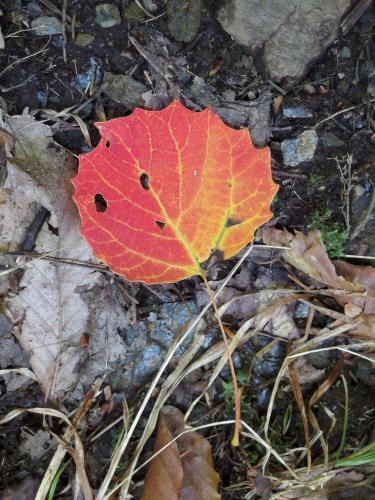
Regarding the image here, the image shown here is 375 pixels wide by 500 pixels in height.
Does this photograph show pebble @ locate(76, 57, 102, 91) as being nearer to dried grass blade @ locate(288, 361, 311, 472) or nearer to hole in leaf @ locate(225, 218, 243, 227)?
hole in leaf @ locate(225, 218, 243, 227)

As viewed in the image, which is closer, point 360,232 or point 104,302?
point 104,302

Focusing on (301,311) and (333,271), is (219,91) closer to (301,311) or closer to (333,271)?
(333,271)

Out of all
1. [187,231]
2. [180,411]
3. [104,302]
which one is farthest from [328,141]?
[180,411]

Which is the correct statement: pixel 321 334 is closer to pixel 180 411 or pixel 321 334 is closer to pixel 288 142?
pixel 180 411

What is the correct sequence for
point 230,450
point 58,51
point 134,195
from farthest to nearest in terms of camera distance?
point 230,450
point 58,51
point 134,195

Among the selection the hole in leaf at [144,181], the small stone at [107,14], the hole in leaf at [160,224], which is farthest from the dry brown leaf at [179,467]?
the small stone at [107,14]

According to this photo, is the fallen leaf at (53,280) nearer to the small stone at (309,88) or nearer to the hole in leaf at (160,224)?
the hole in leaf at (160,224)

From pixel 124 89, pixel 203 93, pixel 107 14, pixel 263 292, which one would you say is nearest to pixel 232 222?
pixel 263 292
